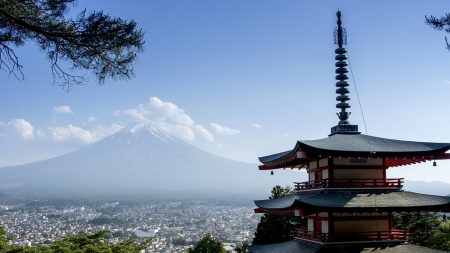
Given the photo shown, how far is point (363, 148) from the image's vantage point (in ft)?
55.4

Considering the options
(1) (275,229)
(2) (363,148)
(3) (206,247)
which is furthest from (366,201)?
(3) (206,247)

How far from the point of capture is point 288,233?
28812 millimetres

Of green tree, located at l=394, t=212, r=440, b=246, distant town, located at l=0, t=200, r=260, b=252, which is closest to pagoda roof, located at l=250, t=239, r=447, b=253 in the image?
green tree, located at l=394, t=212, r=440, b=246

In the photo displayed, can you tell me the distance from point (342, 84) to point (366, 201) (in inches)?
221

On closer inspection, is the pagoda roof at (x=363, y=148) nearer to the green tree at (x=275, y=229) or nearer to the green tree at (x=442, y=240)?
the green tree at (x=442, y=240)

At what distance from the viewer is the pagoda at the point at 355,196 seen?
16.1 metres

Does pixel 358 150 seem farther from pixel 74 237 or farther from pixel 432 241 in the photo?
pixel 74 237

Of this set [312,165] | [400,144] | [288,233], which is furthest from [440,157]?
[288,233]

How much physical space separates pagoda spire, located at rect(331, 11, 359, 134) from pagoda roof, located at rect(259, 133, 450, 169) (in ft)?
2.20

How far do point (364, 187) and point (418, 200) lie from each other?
1.78 meters

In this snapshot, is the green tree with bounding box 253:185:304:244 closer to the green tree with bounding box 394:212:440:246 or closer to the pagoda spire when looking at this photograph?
the green tree with bounding box 394:212:440:246

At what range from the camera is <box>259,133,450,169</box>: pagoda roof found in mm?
16359

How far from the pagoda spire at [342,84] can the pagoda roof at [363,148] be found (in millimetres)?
670

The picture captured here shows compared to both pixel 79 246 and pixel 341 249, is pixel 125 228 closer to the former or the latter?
pixel 79 246
